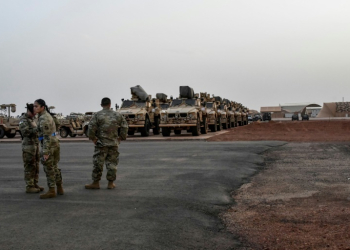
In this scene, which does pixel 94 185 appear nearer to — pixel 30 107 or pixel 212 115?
pixel 30 107

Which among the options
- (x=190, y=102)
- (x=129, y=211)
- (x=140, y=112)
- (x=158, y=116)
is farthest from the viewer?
(x=158, y=116)

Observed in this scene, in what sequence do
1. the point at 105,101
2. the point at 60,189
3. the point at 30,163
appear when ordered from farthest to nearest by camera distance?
the point at 105,101 → the point at 30,163 → the point at 60,189

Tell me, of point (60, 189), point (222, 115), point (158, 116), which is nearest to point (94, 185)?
point (60, 189)

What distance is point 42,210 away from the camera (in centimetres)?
611

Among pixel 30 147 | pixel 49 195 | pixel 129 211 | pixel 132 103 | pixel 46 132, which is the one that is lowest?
pixel 129 211

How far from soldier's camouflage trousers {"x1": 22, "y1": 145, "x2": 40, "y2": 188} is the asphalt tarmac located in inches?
10.5

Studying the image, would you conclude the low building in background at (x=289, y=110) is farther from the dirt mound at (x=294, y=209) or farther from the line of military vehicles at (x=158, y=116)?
the dirt mound at (x=294, y=209)

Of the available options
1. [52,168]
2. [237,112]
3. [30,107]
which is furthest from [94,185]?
[237,112]

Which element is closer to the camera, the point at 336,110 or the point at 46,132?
the point at 46,132

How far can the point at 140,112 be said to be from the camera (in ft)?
82.8

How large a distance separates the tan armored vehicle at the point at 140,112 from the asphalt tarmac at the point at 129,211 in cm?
1443

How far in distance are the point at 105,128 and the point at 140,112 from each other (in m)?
17.5

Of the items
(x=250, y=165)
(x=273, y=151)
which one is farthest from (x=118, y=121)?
(x=273, y=151)

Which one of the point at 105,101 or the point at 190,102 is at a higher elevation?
the point at 190,102
